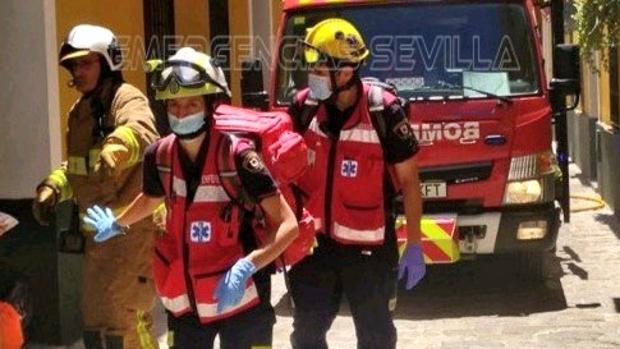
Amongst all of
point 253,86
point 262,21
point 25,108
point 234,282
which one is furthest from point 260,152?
point 262,21

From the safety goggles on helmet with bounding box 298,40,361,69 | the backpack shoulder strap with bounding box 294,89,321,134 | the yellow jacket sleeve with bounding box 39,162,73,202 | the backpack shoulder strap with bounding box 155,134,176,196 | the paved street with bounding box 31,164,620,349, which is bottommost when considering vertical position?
the paved street with bounding box 31,164,620,349

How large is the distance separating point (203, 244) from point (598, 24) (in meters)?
8.46

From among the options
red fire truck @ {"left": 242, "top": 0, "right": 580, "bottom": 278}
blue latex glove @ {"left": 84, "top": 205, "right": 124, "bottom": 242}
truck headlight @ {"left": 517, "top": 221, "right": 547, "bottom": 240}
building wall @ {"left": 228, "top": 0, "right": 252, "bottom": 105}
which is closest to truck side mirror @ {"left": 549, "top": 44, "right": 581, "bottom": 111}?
red fire truck @ {"left": 242, "top": 0, "right": 580, "bottom": 278}

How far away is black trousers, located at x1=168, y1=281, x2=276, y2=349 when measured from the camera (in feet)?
13.8

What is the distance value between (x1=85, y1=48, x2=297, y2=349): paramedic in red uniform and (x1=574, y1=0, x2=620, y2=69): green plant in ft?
26.2

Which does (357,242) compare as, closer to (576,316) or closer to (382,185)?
(382,185)

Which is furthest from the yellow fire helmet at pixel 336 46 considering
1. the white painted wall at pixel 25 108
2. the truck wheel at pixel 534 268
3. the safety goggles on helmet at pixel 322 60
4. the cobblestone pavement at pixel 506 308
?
the truck wheel at pixel 534 268

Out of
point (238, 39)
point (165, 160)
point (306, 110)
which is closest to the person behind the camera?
point (165, 160)

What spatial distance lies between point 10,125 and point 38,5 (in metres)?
0.76

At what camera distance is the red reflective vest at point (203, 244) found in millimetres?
4137

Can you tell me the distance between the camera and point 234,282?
3.97 m

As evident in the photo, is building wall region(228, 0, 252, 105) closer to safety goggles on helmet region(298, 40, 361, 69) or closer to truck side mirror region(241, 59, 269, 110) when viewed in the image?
truck side mirror region(241, 59, 269, 110)

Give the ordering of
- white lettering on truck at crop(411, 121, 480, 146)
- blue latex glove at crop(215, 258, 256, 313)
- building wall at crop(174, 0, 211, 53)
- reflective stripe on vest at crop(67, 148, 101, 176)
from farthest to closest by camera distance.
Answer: building wall at crop(174, 0, 211, 53) → white lettering on truck at crop(411, 121, 480, 146) → reflective stripe on vest at crop(67, 148, 101, 176) → blue latex glove at crop(215, 258, 256, 313)

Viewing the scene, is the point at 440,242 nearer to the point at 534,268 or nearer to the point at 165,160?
the point at 534,268
